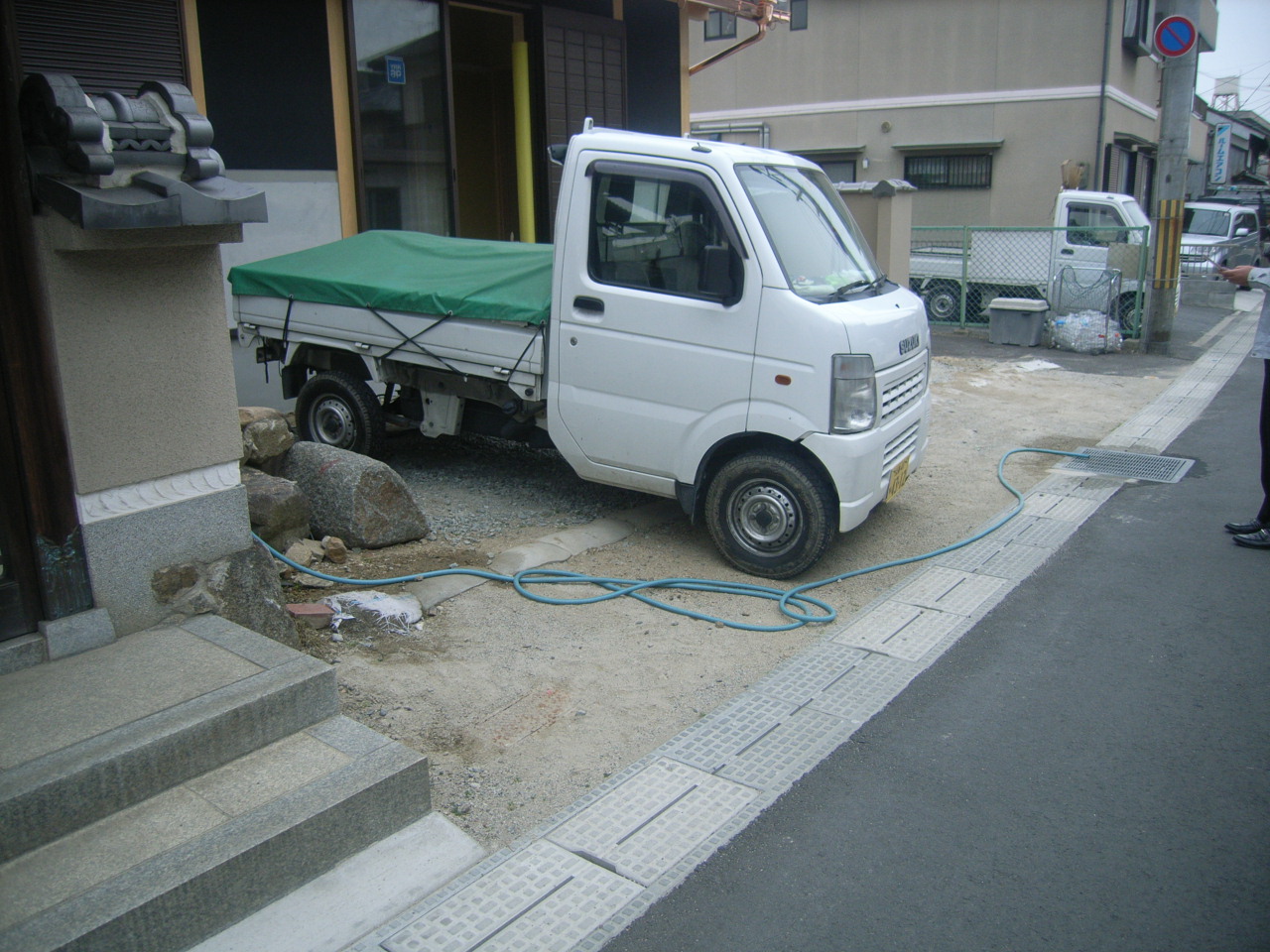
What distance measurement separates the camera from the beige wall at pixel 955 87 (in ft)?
64.9

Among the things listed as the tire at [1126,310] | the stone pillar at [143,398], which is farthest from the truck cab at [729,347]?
the tire at [1126,310]

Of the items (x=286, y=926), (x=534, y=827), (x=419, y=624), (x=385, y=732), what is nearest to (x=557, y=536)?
(x=419, y=624)

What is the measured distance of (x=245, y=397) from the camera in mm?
8430

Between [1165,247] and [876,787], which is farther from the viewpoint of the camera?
[1165,247]

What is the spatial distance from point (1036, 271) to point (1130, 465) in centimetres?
734

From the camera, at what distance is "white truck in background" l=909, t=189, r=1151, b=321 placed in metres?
13.9

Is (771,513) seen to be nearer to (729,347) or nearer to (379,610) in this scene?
(729,347)

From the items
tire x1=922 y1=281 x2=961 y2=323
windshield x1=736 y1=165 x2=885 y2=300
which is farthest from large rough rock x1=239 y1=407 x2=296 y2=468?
tire x1=922 y1=281 x2=961 y2=323

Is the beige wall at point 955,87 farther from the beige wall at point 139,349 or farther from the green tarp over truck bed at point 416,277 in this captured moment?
the beige wall at point 139,349

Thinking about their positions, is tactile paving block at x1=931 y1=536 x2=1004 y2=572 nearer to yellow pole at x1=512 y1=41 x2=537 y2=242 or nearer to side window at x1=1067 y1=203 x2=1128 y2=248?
yellow pole at x1=512 y1=41 x2=537 y2=242

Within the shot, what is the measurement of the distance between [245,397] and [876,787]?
6.56 metres

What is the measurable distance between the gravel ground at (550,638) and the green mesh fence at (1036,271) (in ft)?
22.2

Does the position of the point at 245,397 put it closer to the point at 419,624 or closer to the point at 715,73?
the point at 419,624

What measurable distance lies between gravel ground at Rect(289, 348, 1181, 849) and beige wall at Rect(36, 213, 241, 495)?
119 centimetres
